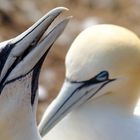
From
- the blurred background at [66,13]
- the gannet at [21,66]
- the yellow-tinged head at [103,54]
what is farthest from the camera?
the blurred background at [66,13]

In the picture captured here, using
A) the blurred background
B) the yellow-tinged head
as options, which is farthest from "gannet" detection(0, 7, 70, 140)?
the blurred background

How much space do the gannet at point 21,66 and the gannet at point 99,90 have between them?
1.62 ft

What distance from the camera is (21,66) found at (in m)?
3.21

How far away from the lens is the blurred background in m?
6.59

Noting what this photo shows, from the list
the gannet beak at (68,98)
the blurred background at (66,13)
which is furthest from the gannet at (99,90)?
the blurred background at (66,13)

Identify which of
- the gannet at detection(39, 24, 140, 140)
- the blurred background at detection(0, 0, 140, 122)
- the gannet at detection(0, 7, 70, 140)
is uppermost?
the gannet at detection(0, 7, 70, 140)

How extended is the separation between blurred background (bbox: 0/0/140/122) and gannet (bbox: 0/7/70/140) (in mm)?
3114

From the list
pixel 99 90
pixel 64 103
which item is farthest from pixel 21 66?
pixel 99 90

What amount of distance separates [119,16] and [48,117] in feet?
11.3

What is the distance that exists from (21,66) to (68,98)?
582mm

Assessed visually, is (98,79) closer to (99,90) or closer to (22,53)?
(99,90)

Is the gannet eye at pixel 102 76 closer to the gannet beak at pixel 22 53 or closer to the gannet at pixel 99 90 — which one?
the gannet at pixel 99 90

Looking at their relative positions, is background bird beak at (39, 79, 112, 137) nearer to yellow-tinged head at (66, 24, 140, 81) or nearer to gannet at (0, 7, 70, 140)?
yellow-tinged head at (66, 24, 140, 81)

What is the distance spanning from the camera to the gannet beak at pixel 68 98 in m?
3.73
